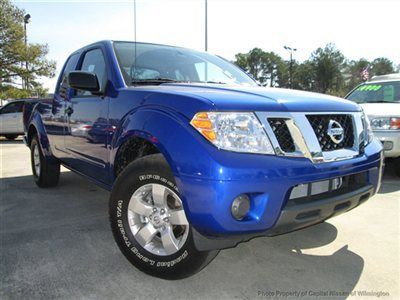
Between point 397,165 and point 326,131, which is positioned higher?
point 326,131

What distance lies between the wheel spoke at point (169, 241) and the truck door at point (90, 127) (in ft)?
3.41

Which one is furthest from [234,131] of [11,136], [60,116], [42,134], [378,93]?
[11,136]

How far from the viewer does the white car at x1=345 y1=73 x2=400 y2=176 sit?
19.0ft

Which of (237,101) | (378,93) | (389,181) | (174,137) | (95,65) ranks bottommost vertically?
(389,181)

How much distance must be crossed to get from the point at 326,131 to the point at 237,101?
0.67m

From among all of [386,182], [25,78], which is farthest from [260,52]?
[386,182]

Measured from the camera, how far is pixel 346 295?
253 cm

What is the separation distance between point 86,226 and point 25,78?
25.0 metres

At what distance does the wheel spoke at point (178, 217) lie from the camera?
2.54 m

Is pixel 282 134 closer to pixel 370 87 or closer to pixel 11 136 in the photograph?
pixel 370 87

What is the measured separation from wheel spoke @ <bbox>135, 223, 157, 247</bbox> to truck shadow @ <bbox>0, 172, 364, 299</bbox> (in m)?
0.25

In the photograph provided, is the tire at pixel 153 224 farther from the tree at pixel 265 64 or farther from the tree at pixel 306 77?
the tree at pixel 265 64

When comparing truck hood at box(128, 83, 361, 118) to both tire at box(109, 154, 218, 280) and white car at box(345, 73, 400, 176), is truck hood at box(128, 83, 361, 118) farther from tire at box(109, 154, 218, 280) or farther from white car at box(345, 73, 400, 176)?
white car at box(345, 73, 400, 176)

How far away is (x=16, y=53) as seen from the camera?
2436 cm
